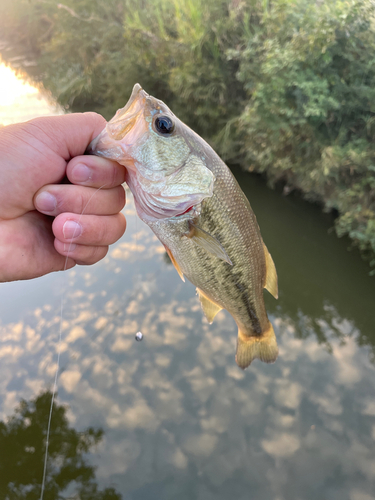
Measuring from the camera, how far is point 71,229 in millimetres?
1399

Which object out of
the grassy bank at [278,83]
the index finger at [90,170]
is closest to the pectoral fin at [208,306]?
the index finger at [90,170]

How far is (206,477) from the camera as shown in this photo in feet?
11.3

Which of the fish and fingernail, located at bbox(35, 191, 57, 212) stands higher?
the fish

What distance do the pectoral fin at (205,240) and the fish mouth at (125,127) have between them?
0.44m

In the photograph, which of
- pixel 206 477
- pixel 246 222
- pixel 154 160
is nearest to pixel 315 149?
pixel 246 222

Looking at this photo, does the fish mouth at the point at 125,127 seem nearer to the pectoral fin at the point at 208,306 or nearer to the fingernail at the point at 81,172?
the fingernail at the point at 81,172

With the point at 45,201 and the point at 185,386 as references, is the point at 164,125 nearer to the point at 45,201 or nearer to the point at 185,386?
the point at 45,201

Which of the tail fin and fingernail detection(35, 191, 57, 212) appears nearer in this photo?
fingernail detection(35, 191, 57, 212)

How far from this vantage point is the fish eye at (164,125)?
1313 millimetres

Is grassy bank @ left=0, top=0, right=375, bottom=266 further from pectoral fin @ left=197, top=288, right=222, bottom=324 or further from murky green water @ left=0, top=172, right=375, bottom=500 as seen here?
pectoral fin @ left=197, top=288, right=222, bottom=324

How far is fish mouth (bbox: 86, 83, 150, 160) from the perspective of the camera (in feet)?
4.05

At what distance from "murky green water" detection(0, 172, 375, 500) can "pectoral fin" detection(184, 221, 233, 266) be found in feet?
10.5

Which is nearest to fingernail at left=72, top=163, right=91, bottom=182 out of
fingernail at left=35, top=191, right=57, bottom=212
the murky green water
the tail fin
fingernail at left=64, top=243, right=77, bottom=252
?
fingernail at left=35, top=191, right=57, bottom=212

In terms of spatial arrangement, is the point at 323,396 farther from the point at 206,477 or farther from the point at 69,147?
the point at 69,147
